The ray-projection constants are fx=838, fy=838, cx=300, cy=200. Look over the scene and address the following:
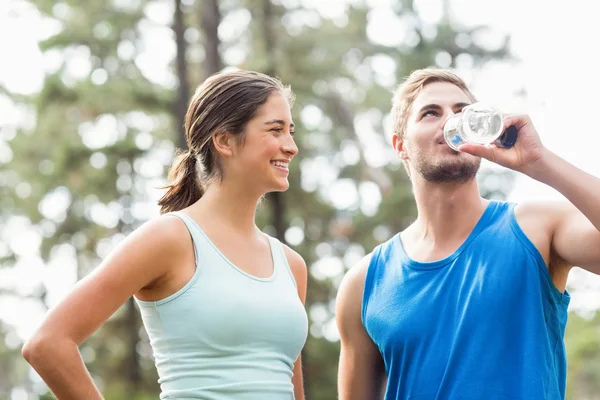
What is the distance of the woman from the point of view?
286 centimetres

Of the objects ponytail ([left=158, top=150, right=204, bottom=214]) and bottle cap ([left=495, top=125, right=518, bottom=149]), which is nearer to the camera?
bottle cap ([left=495, top=125, right=518, bottom=149])

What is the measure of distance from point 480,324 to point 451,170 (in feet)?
2.10

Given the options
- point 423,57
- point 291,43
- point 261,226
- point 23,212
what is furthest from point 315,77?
point 23,212

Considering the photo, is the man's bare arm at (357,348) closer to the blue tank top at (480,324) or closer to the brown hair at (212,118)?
the blue tank top at (480,324)

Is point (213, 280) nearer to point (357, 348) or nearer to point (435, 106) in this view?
point (357, 348)

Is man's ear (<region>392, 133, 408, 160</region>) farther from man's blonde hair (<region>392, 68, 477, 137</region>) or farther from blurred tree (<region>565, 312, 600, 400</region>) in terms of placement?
blurred tree (<region>565, 312, 600, 400</region>)

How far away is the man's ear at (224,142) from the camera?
332 cm

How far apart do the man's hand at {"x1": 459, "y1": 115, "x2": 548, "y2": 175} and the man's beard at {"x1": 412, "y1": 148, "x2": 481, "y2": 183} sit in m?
0.35

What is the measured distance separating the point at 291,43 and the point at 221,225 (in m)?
12.6

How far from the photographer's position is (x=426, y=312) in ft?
11.0

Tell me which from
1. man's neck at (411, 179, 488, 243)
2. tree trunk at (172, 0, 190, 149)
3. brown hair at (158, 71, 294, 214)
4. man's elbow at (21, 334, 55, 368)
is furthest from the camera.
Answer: tree trunk at (172, 0, 190, 149)

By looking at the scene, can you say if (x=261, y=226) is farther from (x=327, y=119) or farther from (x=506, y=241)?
(x=506, y=241)

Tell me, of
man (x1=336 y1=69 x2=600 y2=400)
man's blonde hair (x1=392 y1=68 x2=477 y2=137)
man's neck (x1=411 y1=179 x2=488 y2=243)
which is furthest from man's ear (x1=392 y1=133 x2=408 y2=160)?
man's neck (x1=411 y1=179 x2=488 y2=243)

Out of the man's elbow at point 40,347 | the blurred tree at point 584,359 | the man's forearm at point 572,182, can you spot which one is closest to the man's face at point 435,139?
the man's forearm at point 572,182
